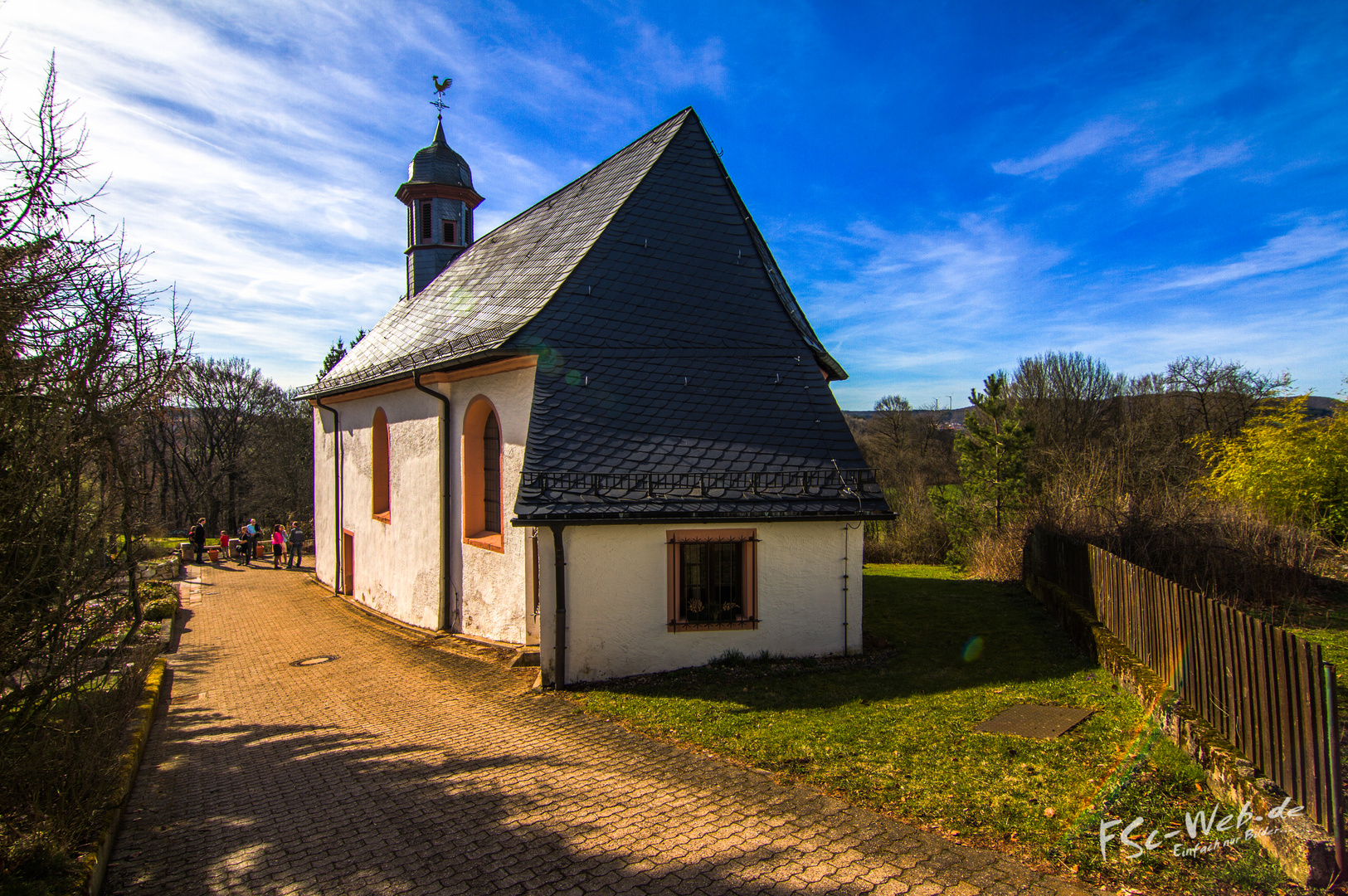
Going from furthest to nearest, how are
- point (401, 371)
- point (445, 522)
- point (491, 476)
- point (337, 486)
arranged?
point (337, 486), point (401, 371), point (445, 522), point (491, 476)

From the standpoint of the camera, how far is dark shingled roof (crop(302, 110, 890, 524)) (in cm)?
948

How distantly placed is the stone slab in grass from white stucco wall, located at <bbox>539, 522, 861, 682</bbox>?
117 inches

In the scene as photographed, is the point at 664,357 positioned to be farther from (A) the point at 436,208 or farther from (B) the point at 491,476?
(A) the point at 436,208

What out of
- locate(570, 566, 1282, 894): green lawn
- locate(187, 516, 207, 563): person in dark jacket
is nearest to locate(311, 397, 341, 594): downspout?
locate(187, 516, 207, 563): person in dark jacket

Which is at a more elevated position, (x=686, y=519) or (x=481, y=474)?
(x=481, y=474)

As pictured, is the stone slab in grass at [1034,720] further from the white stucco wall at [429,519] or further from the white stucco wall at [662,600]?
the white stucco wall at [429,519]

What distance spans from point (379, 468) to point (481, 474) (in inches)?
206

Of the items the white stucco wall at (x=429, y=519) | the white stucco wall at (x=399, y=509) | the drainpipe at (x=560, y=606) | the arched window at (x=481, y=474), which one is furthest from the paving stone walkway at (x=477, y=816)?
the white stucco wall at (x=399, y=509)

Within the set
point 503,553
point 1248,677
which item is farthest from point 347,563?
point 1248,677

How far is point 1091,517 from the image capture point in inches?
599

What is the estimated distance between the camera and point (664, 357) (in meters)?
11.1

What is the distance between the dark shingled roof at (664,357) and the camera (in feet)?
31.1

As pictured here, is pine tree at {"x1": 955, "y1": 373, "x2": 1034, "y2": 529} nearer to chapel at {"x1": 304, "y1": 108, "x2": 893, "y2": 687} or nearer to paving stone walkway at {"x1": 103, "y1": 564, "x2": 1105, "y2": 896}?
chapel at {"x1": 304, "y1": 108, "x2": 893, "y2": 687}

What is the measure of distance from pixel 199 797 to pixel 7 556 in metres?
3.52
